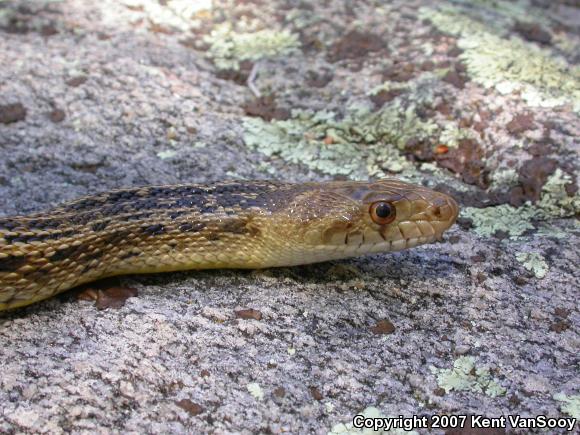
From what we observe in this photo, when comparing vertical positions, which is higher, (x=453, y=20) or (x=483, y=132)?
(x=453, y=20)

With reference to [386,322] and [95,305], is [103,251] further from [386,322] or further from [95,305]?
[386,322]

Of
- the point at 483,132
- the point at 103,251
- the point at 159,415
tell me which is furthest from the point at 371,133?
the point at 159,415

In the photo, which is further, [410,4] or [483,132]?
[410,4]

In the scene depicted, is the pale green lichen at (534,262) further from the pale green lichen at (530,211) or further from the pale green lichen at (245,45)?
the pale green lichen at (245,45)

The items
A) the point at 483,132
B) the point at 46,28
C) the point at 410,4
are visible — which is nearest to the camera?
the point at 483,132

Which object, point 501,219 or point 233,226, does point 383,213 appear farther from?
point 501,219

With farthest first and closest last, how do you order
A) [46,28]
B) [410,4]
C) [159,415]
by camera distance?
[410,4] → [46,28] → [159,415]

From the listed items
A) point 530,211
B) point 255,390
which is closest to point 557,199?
point 530,211
